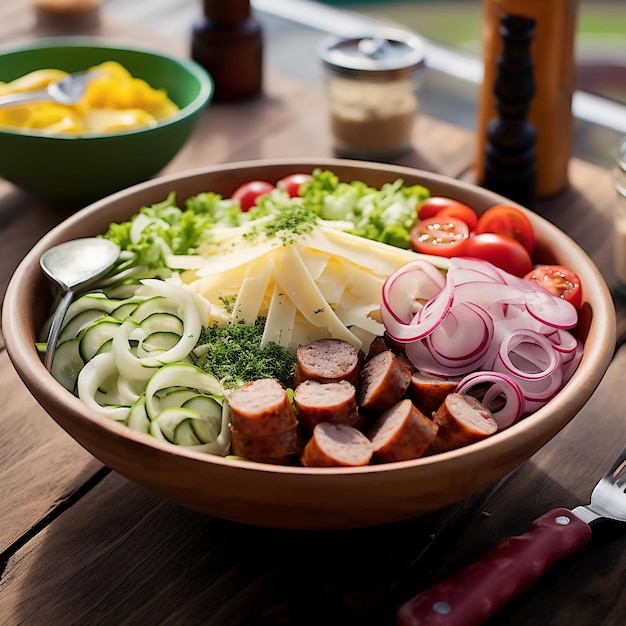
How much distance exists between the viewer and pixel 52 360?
188 centimetres

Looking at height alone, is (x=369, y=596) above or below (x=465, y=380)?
below

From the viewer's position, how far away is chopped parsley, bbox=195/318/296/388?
179cm

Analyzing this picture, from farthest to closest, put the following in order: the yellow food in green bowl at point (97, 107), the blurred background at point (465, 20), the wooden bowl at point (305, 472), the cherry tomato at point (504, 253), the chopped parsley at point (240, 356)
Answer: the blurred background at point (465, 20)
the yellow food in green bowl at point (97, 107)
the cherry tomato at point (504, 253)
the chopped parsley at point (240, 356)
the wooden bowl at point (305, 472)

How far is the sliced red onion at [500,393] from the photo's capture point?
5.66 feet

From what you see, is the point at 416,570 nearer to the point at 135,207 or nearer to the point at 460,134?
the point at 135,207

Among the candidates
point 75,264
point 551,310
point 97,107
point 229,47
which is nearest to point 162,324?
point 75,264

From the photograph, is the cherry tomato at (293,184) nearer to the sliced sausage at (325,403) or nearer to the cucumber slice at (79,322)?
the cucumber slice at (79,322)

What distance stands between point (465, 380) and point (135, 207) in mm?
1084

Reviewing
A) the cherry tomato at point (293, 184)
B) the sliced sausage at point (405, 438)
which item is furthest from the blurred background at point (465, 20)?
the sliced sausage at point (405, 438)

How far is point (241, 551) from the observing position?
1.68 m

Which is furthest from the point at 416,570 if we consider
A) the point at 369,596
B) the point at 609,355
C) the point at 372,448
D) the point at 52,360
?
the point at 52,360

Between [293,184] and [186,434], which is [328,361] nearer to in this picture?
[186,434]

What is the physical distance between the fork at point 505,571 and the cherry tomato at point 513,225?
753mm

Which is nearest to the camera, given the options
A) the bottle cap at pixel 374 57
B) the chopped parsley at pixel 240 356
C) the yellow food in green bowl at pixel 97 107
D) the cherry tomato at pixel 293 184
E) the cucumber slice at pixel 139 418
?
the cucumber slice at pixel 139 418
